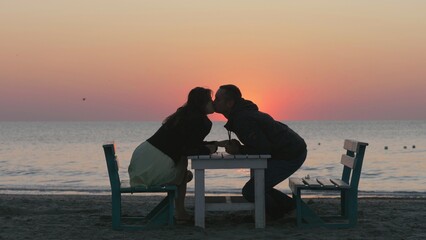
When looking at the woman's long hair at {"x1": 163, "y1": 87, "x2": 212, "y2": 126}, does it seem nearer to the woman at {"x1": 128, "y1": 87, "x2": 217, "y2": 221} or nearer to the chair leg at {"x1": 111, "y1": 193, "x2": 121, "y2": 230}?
the woman at {"x1": 128, "y1": 87, "x2": 217, "y2": 221}

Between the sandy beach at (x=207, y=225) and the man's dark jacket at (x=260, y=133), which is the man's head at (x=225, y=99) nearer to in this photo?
the man's dark jacket at (x=260, y=133)

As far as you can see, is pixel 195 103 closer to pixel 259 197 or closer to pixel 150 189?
pixel 150 189

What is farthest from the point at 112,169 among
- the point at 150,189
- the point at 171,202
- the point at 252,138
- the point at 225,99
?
the point at 252,138

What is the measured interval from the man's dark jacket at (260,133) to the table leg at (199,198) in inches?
21.3

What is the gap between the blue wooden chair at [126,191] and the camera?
284 inches

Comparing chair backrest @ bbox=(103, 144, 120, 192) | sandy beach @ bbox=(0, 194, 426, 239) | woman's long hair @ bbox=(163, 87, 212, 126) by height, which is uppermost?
woman's long hair @ bbox=(163, 87, 212, 126)

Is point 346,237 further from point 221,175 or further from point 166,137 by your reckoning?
point 221,175

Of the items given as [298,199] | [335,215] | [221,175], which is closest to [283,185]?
[221,175]

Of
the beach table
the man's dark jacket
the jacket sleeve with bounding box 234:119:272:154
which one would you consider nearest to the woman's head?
the man's dark jacket

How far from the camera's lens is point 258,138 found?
7266 millimetres

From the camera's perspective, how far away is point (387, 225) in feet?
25.8

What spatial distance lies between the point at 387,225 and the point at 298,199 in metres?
1.20

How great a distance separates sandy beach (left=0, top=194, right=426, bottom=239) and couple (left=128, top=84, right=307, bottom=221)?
529 mm

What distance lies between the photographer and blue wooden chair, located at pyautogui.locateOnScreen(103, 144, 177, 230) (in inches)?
284
